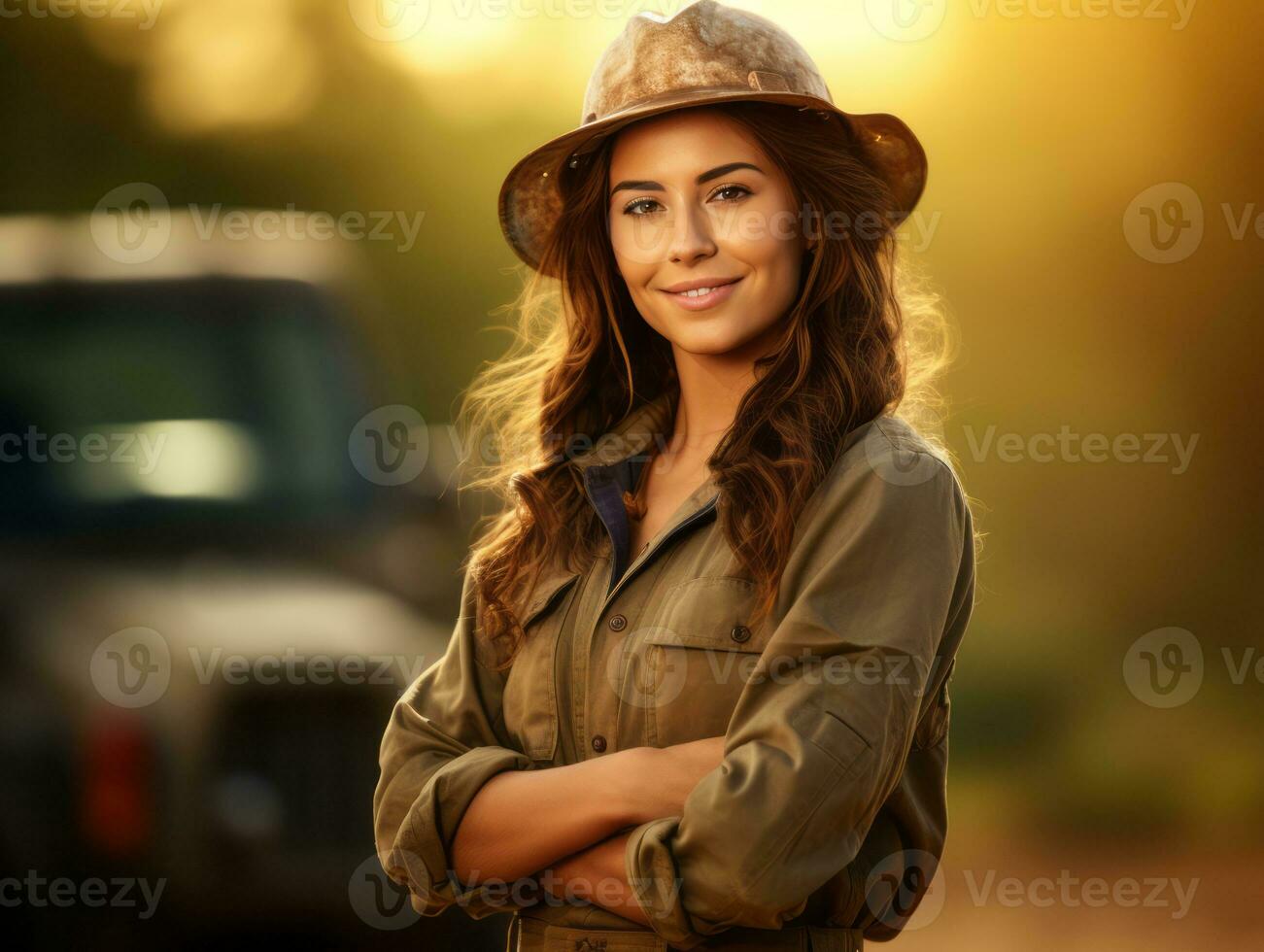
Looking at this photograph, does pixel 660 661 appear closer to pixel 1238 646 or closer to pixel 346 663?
pixel 346 663

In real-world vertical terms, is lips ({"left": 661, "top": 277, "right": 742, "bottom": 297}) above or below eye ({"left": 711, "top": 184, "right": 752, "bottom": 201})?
below

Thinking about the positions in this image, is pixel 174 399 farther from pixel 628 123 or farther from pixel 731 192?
pixel 731 192

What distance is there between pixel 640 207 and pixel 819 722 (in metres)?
0.81

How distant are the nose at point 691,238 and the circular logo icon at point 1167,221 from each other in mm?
6121

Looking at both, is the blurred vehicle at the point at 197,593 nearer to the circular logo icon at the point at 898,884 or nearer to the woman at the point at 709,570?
the woman at the point at 709,570

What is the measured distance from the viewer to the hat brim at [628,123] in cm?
232

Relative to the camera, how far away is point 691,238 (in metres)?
2.32

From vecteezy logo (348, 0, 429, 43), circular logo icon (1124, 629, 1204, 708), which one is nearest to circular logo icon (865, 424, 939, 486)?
circular logo icon (1124, 629, 1204, 708)

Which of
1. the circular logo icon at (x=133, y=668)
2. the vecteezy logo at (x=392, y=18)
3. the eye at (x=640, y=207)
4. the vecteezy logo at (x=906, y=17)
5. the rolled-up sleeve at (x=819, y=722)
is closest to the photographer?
the rolled-up sleeve at (x=819, y=722)

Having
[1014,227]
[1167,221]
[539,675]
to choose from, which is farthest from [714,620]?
[1167,221]

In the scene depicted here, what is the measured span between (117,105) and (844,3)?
3633mm

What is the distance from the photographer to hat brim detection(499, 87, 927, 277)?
2324mm

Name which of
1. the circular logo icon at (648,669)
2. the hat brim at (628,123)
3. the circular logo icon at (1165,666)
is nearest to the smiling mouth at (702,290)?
the hat brim at (628,123)

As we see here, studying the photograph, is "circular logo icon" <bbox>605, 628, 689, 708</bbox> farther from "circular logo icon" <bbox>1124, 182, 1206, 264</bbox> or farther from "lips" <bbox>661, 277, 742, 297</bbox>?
"circular logo icon" <bbox>1124, 182, 1206, 264</bbox>
